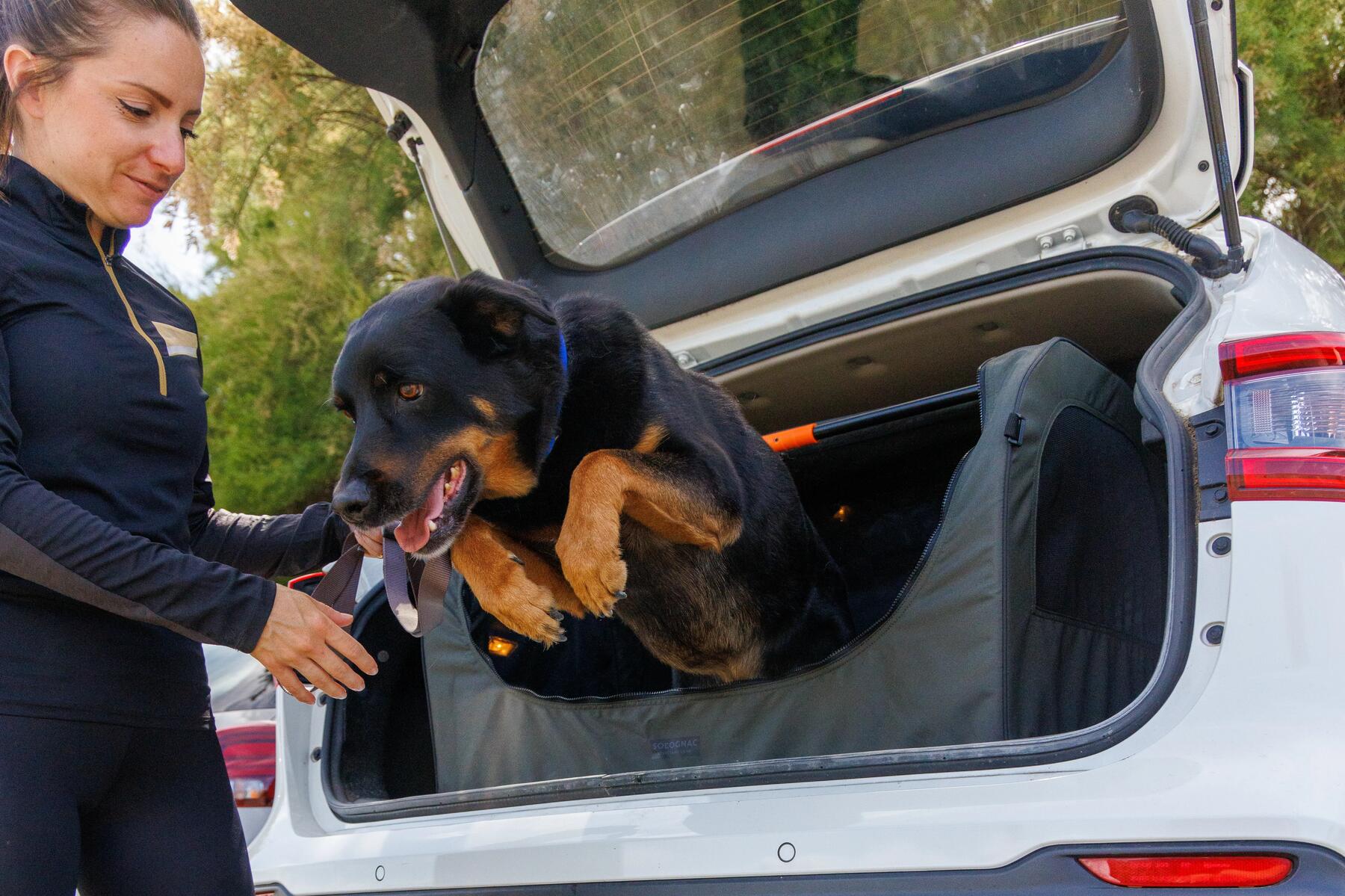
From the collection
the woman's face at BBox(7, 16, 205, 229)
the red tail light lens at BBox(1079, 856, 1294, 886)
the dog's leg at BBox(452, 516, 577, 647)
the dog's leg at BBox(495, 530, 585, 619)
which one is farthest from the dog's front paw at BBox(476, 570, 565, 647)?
the red tail light lens at BBox(1079, 856, 1294, 886)

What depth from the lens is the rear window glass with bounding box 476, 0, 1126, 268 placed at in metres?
2.86

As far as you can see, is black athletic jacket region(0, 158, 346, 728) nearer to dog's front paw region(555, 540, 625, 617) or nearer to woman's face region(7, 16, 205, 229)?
woman's face region(7, 16, 205, 229)

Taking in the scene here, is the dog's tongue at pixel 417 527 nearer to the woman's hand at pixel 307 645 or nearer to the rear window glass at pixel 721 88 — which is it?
the woman's hand at pixel 307 645

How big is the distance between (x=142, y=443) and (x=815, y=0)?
2.17m

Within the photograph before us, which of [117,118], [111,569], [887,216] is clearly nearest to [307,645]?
[111,569]

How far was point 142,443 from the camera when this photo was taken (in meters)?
1.67

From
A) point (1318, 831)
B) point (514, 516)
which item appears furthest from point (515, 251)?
point (1318, 831)

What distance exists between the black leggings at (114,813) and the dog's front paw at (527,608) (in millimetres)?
590

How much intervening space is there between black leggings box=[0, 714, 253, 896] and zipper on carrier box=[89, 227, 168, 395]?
53 cm

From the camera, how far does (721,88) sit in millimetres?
3158

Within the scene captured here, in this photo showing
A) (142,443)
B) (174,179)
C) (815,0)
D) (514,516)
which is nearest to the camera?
(142,443)

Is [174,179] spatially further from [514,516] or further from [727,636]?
[727,636]

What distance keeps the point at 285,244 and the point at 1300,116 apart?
905cm

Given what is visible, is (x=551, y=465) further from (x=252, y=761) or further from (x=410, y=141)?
(x=410, y=141)
